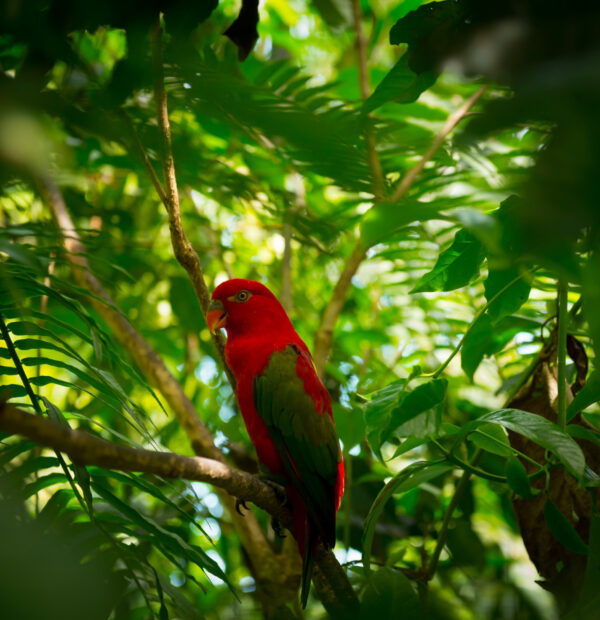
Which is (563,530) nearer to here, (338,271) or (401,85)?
(401,85)

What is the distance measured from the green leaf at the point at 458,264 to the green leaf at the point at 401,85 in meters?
0.28

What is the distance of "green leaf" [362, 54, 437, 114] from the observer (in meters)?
0.97

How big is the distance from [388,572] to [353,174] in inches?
30.0

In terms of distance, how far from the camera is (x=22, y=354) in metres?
2.21

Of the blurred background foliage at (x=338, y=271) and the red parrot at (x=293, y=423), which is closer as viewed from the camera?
the blurred background foliage at (x=338, y=271)

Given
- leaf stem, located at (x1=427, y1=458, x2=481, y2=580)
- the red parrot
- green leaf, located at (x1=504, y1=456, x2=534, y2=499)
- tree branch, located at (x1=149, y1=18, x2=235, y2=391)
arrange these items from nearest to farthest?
tree branch, located at (x1=149, y1=18, x2=235, y2=391) → green leaf, located at (x1=504, y1=456, x2=534, y2=499) → leaf stem, located at (x1=427, y1=458, x2=481, y2=580) → the red parrot

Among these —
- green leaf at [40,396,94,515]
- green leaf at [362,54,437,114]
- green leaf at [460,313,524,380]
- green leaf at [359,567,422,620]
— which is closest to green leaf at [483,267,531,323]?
green leaf at [460,313,524,380]

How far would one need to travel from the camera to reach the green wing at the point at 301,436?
1450 mm

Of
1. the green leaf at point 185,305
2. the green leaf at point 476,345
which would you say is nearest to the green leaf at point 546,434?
the green leaf at point 476,345

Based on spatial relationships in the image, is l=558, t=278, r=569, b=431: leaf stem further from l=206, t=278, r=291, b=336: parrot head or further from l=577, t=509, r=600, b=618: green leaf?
l=206, t=278, r=291, b=336: parrot head

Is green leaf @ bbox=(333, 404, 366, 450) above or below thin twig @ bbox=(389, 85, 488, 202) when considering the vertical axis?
below

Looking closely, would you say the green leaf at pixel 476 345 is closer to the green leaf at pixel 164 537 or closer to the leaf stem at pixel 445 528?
the leaf stem at pixel 445 528

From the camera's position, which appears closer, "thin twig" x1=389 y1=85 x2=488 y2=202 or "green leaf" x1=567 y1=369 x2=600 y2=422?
"green leaf" x1=567 y1=369 x2=600 y2=422

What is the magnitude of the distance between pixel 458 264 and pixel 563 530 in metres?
0.49
